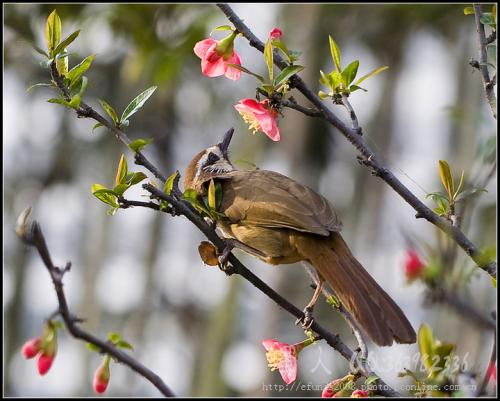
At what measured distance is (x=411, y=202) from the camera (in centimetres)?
262

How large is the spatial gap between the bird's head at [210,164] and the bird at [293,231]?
0.34 meters

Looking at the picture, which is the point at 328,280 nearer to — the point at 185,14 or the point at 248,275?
the point at 248,275

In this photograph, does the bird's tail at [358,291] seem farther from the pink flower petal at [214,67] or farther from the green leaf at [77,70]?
the green leaf at [77,70]

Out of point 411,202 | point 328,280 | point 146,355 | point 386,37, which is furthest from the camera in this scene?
point 146,355

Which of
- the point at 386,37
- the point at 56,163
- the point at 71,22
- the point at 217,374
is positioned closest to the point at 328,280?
the point at 71,22

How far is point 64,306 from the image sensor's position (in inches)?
86.7

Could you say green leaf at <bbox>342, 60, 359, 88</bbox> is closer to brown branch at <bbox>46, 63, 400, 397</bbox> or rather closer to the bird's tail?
brown branch at <bbox>46, 63, 400, 397</bbox>

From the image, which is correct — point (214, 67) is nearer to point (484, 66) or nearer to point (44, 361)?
point (484, 66)

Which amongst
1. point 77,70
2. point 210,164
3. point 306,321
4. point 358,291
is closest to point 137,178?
point 77,70

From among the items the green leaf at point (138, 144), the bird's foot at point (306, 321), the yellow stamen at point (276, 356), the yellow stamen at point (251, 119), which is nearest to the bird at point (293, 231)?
the bird's foot at point (306, 321)

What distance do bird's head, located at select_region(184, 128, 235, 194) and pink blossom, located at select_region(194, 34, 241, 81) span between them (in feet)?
4.90

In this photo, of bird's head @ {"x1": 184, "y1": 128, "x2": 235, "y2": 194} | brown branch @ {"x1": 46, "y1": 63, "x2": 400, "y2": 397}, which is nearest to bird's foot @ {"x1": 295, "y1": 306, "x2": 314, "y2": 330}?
brown branch @ {"x1": 46, "y1": 63, "x2": 400, "y2": 397}

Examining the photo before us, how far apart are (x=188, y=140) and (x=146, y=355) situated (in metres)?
4.25

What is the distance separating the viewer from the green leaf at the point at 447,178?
2.86 meters
